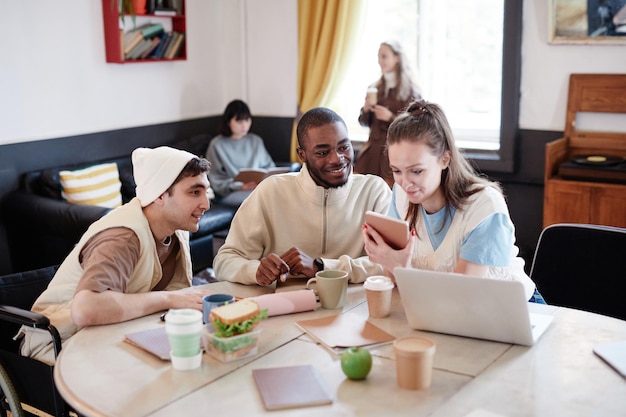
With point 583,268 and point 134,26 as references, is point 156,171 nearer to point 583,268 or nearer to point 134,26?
point 583,268

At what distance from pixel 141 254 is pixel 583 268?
139 centimetres

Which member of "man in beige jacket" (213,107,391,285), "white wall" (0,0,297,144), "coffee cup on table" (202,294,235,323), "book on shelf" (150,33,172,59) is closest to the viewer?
"coffee cup on table" (202,294,235,323)

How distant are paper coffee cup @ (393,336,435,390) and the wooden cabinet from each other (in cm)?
312

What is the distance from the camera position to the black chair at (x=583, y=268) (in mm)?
2406

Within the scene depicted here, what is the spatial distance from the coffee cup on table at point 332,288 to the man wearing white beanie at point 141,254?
0.34 m

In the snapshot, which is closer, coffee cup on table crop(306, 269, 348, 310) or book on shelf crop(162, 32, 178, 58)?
coffee cup on table crop(306, 269, 348, 310)

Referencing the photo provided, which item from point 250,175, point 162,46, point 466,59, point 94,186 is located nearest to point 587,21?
point 466,59

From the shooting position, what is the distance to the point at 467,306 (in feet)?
6.14

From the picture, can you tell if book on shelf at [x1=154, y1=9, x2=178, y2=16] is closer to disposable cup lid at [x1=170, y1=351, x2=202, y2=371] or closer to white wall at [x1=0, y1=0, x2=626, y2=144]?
white wall at [x1=0, y1=0, x2=626, y2=144]

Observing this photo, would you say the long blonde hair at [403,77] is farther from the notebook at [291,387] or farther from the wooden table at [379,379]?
the notebook at [291,387]

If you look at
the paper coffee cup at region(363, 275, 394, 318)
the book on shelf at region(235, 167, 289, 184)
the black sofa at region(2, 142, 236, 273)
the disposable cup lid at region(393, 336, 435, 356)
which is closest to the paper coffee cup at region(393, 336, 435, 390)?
the disposable cup lid at region(393, 336, 435, 356)

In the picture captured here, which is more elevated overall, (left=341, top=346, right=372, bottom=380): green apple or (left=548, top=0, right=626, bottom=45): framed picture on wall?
(left=548, top=0, right=626, bottom=45): framed picture on wall

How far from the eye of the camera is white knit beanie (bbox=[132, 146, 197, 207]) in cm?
237

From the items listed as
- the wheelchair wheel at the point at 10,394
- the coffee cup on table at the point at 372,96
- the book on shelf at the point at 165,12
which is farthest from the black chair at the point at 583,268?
the book on shelf at the point at 165,12
